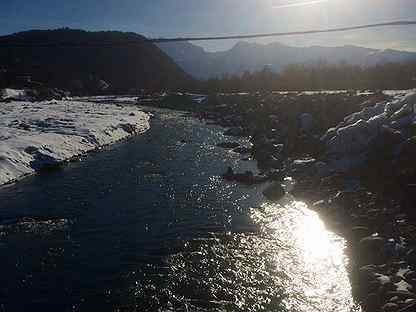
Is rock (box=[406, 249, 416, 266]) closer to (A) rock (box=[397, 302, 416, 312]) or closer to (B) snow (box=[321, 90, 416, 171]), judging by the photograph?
(A) rock (box=[397, 302, 416, 312])

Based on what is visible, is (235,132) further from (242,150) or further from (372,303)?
(372,303)

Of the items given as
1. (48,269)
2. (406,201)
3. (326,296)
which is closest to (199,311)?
(326,296)

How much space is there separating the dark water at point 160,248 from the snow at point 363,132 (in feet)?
23.7

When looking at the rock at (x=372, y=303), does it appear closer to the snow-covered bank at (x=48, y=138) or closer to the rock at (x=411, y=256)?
the rock at (x=411, y=256)

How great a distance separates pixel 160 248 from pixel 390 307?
32.7 feet

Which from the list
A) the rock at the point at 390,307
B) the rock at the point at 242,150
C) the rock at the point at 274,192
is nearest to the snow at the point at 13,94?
the rock at the point at 242,150

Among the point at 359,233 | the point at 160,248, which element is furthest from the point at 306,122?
the point at 160,248

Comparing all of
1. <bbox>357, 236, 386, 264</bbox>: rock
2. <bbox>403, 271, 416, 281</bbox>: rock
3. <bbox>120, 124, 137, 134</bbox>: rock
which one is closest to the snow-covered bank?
<bbox>120, 124, 137, 134</bbox>: rock

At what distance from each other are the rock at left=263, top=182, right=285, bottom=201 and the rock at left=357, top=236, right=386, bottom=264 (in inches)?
356

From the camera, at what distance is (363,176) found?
30.4 metres

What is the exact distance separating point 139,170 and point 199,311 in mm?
22063

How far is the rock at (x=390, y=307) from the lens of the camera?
14969mm

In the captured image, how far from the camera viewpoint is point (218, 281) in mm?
17594

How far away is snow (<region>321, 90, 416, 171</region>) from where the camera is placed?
32.8m
